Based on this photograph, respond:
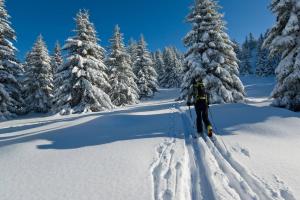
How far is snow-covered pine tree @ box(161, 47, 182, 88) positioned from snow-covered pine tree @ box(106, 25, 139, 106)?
29.9m

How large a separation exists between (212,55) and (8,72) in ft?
71.0

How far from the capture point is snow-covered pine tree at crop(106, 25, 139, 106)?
37594 mm

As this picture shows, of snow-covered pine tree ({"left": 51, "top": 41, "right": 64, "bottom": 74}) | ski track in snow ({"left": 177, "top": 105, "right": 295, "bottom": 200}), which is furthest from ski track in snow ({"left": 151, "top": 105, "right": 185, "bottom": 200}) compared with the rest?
snow-covered pine tree ({"left": 51, "top": 41, "right": 64, "bottom": 74})

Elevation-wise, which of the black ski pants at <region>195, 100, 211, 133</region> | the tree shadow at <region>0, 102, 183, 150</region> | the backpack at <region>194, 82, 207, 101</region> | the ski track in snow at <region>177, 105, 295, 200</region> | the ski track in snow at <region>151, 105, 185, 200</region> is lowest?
the ski track in snow at <region>177, 105, 295, 200</region>

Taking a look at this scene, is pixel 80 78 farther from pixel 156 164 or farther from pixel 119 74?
pixel 156 164

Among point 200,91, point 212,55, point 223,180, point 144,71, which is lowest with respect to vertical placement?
point 223,180

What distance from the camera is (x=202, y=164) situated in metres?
6.07

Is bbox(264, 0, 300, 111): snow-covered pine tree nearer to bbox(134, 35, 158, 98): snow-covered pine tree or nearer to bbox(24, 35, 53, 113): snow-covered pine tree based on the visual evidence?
bbox(24, 35, 53, 113): snow-covered pine tree

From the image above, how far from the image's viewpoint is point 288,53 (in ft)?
51.2

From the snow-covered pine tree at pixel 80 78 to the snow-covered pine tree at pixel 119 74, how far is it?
9104mm

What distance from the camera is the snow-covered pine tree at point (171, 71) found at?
6869 cm

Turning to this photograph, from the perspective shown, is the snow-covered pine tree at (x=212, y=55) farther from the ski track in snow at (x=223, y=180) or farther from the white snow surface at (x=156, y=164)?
the ski track in snow at (x=223, y=180)

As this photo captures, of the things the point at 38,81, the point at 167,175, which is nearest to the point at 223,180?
the point at 167,175

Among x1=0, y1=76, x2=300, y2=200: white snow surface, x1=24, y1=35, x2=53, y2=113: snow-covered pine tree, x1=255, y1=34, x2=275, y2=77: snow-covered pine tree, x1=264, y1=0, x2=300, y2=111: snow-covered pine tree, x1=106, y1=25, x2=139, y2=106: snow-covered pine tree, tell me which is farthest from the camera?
x1=255, y1=34, x2=275, y2=77: snow-covered pine tree
